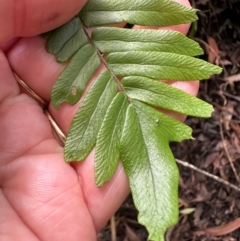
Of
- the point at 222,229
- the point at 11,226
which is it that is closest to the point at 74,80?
the point at 11,226

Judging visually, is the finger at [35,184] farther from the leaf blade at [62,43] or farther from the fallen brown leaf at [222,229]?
the fallen brown leaf at [222,229]

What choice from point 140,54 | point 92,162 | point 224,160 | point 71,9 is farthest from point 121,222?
point 71,9

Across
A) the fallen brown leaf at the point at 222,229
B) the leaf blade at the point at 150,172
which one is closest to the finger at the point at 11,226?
the leaf blade at the point at 150,172

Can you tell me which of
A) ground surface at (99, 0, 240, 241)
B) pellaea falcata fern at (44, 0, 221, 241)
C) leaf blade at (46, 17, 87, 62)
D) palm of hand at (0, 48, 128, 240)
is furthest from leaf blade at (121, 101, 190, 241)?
ground surface at (99, 0, 240, 241)

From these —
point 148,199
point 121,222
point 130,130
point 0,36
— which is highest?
point 0,36

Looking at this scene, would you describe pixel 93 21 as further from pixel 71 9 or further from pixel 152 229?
pixel 152 229

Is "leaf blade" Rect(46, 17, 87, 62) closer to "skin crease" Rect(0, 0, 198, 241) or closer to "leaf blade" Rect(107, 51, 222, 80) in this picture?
"skin crease" Rect(0, 0, 198, 241)
